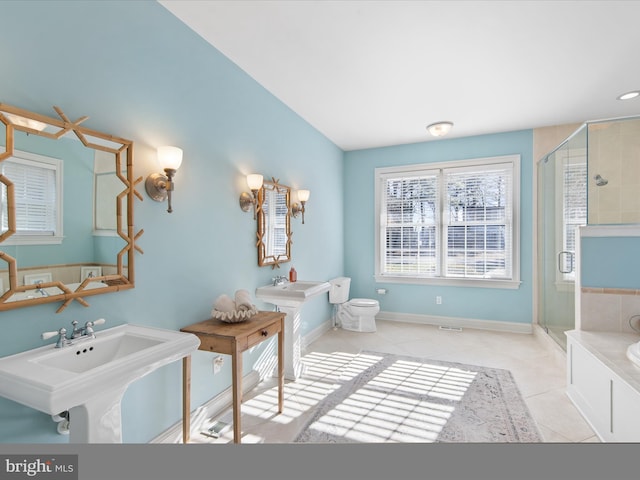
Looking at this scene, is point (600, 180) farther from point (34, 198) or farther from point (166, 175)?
point (34, 198)

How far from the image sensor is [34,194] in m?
1.33

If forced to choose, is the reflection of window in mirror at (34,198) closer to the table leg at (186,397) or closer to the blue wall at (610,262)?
the table leg at (186,397)

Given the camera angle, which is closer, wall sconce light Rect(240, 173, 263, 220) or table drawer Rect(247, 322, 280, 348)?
table drawer Rect(247, 322, 280, 348)

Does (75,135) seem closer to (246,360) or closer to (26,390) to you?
(26,390)

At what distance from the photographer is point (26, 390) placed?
1.03m

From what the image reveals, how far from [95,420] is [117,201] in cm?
103

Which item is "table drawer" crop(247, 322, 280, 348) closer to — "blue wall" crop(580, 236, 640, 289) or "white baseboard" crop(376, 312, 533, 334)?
"blue wall" crop(580, 236, 640, 289)

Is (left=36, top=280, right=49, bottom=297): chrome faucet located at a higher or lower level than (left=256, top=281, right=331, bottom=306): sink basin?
higher

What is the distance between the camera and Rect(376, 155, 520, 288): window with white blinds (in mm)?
4266

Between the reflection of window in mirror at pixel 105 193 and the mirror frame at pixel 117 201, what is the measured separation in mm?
22

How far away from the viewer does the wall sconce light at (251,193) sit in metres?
2.61

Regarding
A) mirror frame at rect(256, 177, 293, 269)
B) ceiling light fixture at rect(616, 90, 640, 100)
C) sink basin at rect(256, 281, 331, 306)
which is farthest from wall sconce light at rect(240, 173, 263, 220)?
ceiling light fixture at rect(616, 90, 640, 100)

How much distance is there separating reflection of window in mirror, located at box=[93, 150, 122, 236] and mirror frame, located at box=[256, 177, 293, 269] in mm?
1256

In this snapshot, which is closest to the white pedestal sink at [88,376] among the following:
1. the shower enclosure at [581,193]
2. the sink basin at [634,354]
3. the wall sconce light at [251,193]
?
the wall sconce light at [251,193]
